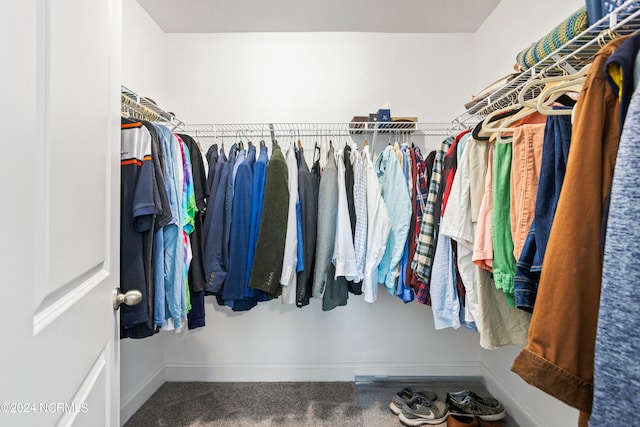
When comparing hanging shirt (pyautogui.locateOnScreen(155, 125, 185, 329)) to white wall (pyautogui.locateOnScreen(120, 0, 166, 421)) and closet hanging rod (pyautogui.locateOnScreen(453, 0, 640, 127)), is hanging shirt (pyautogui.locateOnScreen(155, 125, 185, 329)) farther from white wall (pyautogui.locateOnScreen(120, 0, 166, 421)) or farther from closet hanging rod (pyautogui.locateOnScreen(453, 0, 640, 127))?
closet hanging rod (pyautogui.locateOnScreen(453, 0, 640, 127))

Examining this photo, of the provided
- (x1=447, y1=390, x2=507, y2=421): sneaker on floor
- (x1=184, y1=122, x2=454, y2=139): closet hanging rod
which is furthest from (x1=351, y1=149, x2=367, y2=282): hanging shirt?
(x1=447, y1=390, x2=507, y2=421): sneaker on floor

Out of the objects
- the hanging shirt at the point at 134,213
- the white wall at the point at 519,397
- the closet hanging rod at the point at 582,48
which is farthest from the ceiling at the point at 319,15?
the white wall at the point at 519,397

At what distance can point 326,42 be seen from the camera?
6.70 ft

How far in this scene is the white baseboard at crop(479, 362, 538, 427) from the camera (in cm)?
156

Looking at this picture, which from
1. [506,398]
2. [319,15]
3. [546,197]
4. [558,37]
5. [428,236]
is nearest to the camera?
[546,197]

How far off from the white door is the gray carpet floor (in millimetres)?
1209

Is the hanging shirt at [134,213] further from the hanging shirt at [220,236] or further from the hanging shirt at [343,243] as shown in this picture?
the hanging shirt at [343,243]

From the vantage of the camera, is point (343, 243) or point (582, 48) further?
point (343, 243)

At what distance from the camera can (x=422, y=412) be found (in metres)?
1.61

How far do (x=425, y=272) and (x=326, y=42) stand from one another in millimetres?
1700

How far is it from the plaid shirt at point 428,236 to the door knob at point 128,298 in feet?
3.74

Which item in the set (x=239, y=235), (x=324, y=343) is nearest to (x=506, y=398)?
(x=324, y=343)

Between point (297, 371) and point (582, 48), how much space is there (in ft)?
7.17

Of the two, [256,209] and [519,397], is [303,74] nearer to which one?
[256,209]
